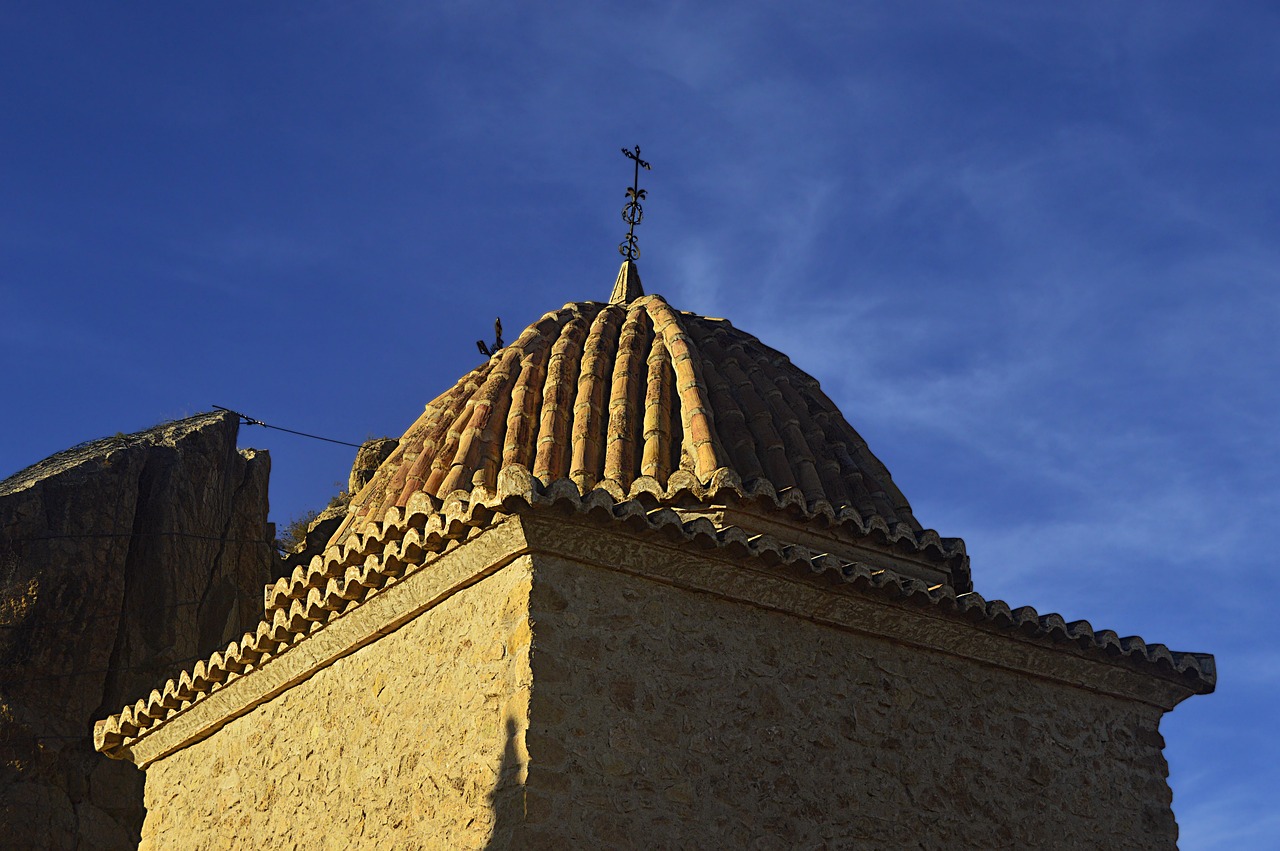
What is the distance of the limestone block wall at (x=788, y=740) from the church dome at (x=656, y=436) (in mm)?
817

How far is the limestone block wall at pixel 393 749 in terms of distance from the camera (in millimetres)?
6367

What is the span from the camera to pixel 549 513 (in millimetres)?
6598

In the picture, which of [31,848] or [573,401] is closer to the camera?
[573,401]

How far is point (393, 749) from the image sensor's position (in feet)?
22.7

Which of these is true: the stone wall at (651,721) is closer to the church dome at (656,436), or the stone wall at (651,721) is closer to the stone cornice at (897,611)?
the stone cornice at (897,611)

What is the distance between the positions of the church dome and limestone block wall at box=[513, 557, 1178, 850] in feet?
2.68

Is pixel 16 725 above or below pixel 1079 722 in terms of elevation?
above

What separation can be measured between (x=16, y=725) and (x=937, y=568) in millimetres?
9532

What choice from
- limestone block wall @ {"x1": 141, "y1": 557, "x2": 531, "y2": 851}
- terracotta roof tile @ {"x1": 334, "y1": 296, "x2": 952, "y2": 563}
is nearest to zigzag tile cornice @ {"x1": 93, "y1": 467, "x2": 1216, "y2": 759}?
limestone block wall @ {"x1": 141, "y1": 557, "x2": 531, "y2": 851}

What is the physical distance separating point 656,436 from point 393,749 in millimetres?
2583

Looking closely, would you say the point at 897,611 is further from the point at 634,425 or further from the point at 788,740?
the point at 634,425

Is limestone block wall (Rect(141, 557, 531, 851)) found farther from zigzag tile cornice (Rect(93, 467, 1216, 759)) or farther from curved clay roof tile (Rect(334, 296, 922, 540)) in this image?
curved clay roof tile (Rect(334, 296, 922, 540))

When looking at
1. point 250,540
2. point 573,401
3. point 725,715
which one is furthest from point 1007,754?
point 250,540

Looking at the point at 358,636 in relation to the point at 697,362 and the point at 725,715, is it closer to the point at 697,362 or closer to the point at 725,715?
the point at 725,715
